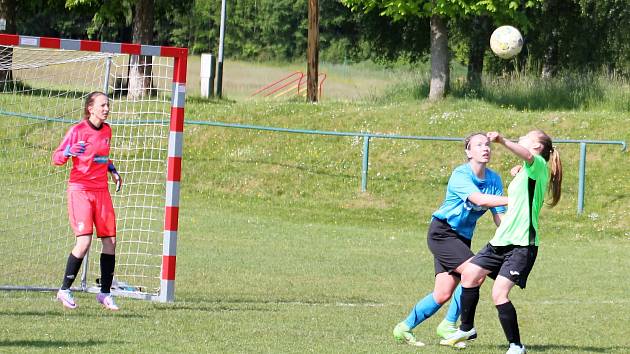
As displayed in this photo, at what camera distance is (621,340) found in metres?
9.54

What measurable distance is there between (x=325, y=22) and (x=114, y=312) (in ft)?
199

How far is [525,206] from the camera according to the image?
793 cm

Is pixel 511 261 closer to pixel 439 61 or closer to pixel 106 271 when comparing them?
pixel 106 271

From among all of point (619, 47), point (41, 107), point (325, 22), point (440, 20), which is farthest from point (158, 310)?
point (325, 22)

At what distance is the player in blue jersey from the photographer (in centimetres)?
834

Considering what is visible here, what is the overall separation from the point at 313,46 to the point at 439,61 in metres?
3.92

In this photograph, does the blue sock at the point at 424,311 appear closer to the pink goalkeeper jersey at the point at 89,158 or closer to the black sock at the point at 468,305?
the black sock at the point at 468,305

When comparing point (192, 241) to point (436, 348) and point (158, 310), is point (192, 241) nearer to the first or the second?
point (158, 310)

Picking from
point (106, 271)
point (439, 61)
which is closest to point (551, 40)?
point (439, 61)

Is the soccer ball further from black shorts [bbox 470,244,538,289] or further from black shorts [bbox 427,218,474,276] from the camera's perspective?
black shorts [bbox 470,244,538,289]

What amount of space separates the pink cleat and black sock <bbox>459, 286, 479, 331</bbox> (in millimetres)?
3359

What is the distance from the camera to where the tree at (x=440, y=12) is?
26375 mm

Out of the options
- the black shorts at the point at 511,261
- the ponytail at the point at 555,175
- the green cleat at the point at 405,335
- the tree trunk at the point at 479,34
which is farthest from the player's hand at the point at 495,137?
the tree trunk at the point at 479,34

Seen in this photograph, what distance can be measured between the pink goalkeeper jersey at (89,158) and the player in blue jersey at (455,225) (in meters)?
3.16
